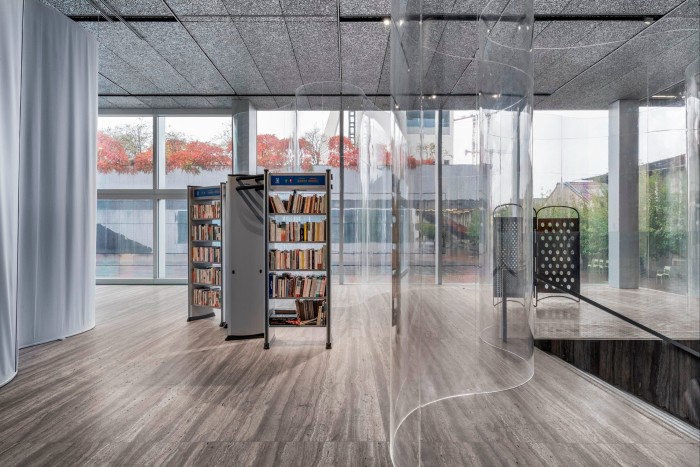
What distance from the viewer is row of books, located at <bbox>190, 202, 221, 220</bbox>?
18.6 ft

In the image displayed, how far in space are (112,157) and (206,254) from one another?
5.15 m

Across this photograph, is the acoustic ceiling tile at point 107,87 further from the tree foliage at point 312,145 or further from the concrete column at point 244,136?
the tree foliage at point 312,145

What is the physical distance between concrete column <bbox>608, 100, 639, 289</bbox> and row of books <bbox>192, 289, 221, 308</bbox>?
16.6 feet

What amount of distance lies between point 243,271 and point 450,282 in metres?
3.03

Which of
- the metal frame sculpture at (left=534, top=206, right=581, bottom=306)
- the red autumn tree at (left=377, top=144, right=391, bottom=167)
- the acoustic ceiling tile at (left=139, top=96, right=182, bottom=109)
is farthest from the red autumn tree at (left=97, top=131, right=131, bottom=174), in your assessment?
the metal frame sculpture at (left=534, top=206, right=581, bottom=306)

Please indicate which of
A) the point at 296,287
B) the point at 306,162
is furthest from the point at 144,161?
the point at 296,287

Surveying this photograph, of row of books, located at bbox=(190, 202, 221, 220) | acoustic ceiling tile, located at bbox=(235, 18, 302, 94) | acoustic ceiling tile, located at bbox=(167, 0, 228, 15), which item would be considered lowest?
row of books, located at bbox=(190, 202, 221, 220)

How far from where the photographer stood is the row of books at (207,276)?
18.2 ft

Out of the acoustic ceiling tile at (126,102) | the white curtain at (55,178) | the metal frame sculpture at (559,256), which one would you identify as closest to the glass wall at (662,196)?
the metal frame sculpture at (559,256)

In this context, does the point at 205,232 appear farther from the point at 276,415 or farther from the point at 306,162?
the point at 276,415

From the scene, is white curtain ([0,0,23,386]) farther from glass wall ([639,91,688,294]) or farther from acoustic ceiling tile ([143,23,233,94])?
glass wall ([639,91,688,294])

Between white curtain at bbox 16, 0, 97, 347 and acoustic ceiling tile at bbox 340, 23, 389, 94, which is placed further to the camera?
acoustic ceiling tile at bbox 340, 23, 389, 94

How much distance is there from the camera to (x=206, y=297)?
18.4 ft

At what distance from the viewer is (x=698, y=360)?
172 centimetres
